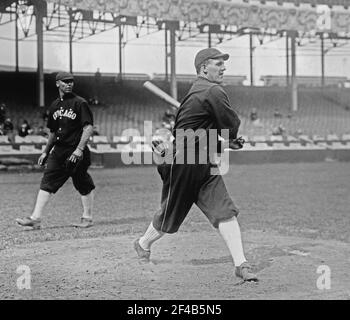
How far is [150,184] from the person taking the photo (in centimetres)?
1602

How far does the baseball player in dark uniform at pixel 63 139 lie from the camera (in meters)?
7.66

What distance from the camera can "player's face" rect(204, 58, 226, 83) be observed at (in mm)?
5048

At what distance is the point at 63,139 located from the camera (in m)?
7.73

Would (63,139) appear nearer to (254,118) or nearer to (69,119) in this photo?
(69,119)

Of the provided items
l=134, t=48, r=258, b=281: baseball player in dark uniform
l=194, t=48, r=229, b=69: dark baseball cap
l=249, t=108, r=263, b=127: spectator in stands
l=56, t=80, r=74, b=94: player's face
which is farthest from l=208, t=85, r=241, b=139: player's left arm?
l=249, t=108, r=263, b=127: spectator in stands

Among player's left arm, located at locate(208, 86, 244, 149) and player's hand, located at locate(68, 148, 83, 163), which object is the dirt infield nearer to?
player's hand, located at locate(68, 148, 83, 163)

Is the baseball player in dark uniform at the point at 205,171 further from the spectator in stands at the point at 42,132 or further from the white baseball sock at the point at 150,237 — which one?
the spectator in stands at the point at 42,132

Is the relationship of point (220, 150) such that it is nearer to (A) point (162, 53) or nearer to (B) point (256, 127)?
(B) point (256, 127)

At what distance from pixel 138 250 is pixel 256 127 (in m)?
25.1

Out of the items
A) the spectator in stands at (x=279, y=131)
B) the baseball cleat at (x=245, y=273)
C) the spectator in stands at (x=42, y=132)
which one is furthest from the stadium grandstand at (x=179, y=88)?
the baseball cleat at (x=245, y=273)

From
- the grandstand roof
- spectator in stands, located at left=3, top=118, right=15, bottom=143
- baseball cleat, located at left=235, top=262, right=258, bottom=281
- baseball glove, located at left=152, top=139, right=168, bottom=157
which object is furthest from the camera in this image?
the grandstand roof

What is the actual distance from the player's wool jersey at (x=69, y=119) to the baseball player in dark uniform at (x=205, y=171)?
8.98 feet

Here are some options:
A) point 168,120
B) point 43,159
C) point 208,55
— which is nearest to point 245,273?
point 208,55
